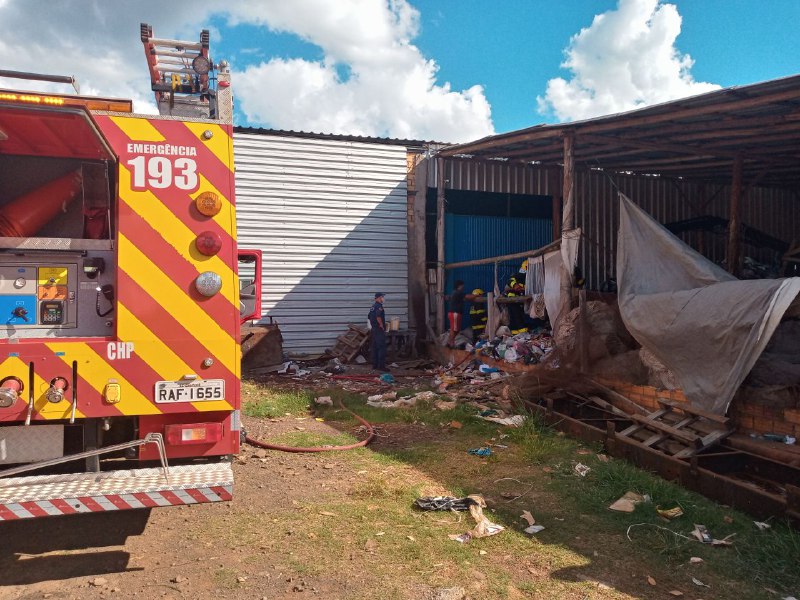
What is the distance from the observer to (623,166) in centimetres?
1259

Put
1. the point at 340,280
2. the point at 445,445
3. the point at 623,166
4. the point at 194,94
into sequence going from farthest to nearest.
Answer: the point at 340,280, the point at 623,166, the point at 445,445, the point at 194,94

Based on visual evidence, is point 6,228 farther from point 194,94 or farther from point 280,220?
point 280,220

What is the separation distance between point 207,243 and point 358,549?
2186 mm

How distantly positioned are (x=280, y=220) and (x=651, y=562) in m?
10.8

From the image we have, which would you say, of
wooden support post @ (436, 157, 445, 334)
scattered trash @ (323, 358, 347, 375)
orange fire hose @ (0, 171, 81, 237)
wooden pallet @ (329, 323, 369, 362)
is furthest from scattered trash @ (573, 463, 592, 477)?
wooden support post @ (436, 157, 445, 334)

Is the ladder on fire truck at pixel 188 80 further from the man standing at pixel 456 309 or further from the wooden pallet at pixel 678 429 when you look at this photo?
the man standing at pixel 456 309

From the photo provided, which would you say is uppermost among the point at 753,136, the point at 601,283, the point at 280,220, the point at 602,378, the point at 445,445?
the point at 753,136

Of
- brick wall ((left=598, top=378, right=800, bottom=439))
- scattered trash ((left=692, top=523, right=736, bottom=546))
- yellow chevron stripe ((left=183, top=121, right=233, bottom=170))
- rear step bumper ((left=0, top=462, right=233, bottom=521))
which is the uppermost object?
yellow chevron stripe ((left=183, top=121, right=233, bottom=170))

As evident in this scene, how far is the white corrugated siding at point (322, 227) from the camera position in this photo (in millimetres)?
13031

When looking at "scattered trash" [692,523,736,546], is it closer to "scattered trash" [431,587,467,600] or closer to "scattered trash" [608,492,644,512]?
"scattered trash" [608,492,644,512]

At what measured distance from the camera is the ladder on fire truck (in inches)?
157

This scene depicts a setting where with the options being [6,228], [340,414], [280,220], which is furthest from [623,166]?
[6,228]

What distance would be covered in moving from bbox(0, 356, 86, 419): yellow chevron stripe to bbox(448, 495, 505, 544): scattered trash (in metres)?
2.52

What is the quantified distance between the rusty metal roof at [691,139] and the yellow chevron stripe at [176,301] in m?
6.06
